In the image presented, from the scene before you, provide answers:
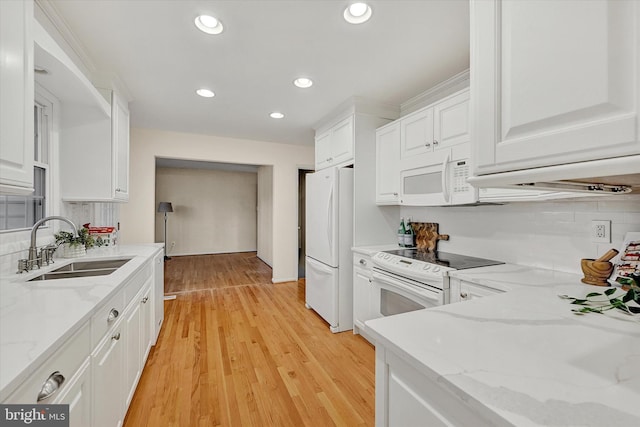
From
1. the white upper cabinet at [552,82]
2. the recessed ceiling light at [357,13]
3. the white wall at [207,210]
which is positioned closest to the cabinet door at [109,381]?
the white upper cabinet at [552,82]

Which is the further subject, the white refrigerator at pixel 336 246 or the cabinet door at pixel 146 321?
the white refrigerator at pixel 336 246

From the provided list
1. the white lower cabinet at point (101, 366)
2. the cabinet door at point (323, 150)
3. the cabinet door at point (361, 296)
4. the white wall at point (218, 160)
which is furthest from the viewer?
the white wall at point (218, 160)

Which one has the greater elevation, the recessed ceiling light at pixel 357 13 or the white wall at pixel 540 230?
the recessed ceiling light at pixel 357 13

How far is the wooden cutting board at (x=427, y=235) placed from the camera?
8.39 ft

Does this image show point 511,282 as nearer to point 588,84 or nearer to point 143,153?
point 588,84

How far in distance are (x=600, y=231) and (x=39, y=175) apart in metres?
3.67

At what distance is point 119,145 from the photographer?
2412 millimetres

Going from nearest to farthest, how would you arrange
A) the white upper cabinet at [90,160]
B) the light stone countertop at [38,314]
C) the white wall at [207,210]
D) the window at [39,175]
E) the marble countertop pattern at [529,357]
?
the marble countertop pattern at [529,357] → the light stone countertop at [38,314] → the window at [39,175] → the white upper cabinet at [90,160] → the white wall at [207,210]

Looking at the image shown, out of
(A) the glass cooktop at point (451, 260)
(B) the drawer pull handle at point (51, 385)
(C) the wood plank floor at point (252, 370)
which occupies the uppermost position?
(A) the glass cooktop at point (451, 260)

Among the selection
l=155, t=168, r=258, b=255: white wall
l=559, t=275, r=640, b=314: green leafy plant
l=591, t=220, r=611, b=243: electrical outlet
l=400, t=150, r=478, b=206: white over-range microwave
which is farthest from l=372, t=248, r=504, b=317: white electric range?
l=155, t=168, r=258, b=255: white wall

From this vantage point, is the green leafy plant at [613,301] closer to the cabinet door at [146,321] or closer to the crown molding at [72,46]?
the cabinet door at [146,321]

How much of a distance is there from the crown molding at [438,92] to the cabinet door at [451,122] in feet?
1.27

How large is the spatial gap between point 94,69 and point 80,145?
0.63 m

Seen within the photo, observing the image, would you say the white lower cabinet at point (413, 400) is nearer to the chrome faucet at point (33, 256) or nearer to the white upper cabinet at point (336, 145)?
the chrome faucet at point (33, 256)
